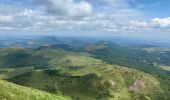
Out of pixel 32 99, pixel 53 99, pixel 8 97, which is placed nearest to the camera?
pixel 8 97

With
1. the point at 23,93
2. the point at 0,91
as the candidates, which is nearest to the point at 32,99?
the point at 23,93

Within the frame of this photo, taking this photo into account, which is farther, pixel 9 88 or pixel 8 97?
pixel 9 88

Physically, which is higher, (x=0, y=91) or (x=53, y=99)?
(x=0, y=91)

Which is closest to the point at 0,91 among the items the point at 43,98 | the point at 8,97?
the point at 8,97

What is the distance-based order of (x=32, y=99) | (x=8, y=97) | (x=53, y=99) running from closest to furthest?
(x=8, y=97), (x=32, y=99), (x=53, y=99)

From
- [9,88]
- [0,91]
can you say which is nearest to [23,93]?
[9,88]

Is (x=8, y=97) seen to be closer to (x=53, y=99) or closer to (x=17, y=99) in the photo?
(x=17, y=99)

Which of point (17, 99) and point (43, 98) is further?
point (43, 98)

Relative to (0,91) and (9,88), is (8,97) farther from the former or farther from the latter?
(9,88)
